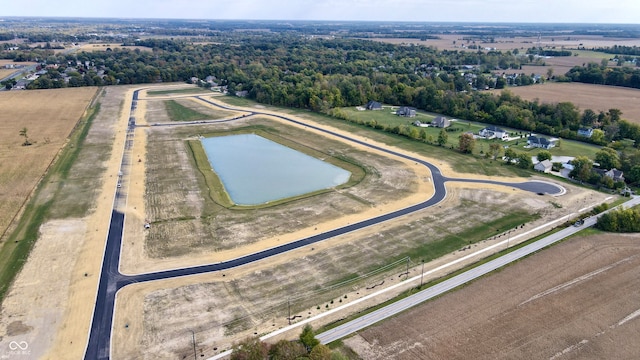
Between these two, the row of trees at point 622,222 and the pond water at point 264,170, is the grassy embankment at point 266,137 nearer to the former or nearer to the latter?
the pond water at point 264,170

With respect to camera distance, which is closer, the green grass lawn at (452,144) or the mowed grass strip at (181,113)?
the green grass lawn at (452,144)

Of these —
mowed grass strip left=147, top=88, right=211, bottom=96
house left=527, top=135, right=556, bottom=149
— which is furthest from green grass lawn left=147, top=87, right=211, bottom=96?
house left=527, top=135, right=556, bottom=149

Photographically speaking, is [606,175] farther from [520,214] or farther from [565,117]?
[565,117]

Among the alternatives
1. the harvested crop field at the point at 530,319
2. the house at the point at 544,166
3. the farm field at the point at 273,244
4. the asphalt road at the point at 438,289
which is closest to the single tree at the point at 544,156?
the house at the point at 544,166

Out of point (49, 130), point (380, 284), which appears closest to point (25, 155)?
point (49, 130)

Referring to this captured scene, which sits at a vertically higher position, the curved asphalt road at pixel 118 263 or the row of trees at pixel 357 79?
the row of trees at pixel 357 79

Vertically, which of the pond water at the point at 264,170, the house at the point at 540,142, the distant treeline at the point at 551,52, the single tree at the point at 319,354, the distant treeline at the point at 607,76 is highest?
the distant treeline at the point at 551,52

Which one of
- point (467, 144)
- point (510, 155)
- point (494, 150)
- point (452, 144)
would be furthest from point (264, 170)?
point (510, 155)
